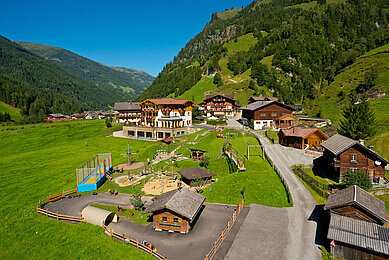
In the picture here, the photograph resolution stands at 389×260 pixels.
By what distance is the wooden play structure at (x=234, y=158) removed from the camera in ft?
127

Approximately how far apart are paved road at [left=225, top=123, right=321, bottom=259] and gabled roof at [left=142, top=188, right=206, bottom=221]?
544cm

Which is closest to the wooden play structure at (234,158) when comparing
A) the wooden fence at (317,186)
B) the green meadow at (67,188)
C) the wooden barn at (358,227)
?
the green meadow at (67,188)

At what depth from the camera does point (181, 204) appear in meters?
23.7

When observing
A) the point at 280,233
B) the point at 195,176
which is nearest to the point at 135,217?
the point at 195,176

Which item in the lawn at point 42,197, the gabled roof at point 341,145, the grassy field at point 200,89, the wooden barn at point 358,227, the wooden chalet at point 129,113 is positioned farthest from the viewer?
the grassy field at point 200,89

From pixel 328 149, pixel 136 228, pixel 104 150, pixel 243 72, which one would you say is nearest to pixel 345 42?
pixel 243 72

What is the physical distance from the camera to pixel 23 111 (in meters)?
155

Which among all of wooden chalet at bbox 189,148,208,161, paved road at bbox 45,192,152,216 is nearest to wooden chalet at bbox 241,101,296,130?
wooden chalet at bbox 189,148,208,161

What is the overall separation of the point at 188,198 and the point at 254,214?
8.37 meters

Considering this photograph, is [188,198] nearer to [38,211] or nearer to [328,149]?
[38,211]

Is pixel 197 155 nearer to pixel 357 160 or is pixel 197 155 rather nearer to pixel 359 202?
pixel 357 160

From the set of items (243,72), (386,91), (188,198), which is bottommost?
(188,198)

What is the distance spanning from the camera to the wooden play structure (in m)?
38.6

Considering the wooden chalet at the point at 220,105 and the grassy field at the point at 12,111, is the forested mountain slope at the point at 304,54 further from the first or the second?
the grassy field at the point at 12,111
